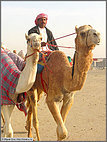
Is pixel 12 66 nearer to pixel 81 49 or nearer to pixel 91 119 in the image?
pixel 81 49

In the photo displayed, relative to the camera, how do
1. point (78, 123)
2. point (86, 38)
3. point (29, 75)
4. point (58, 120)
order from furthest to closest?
point (78, 123), point (58, 120), point (29, 75), point (86, 38)

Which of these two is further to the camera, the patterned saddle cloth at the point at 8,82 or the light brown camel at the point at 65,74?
the patterned saddle cloth at the point at 8,82

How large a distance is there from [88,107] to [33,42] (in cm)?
497

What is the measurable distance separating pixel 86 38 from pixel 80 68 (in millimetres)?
539

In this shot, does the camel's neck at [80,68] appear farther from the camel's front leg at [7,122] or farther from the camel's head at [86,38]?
the camel's front leg at [7,122]

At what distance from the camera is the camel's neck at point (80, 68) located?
4441 millimetres

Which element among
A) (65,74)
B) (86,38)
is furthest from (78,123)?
(86,38)

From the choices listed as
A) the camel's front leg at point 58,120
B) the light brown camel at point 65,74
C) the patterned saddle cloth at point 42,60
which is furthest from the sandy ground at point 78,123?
the patterned saddle cloth at point 42,60

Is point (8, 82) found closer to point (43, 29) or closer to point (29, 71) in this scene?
point (29, 71)

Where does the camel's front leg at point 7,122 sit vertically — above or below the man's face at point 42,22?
below

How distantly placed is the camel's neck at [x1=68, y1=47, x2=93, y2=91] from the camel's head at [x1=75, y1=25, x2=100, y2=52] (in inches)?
4.8

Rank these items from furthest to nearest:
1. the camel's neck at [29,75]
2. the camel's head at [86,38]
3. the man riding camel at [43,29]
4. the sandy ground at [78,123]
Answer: the sandy ground at [78,123] < the man riding camel at [43,29] < the camel's neck at [29,75] < the camel's head at [86,38]

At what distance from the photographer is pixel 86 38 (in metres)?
4.30

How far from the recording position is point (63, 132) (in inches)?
185
